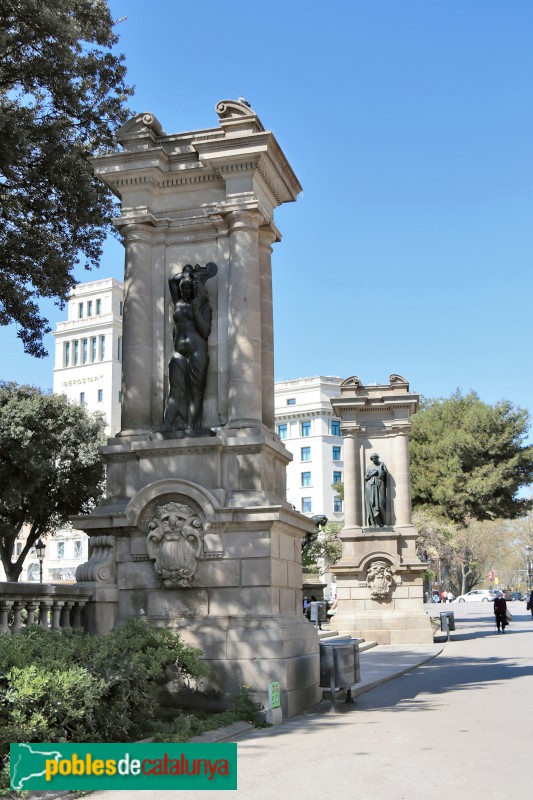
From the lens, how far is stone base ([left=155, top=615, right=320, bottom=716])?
11.2m

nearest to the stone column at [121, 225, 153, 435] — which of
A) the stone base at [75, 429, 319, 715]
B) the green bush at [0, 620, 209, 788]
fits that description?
the stone base at [75, 429, 319, 715]

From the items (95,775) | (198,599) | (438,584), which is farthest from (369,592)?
(438,584)

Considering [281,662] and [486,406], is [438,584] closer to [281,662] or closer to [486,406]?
[486,406]

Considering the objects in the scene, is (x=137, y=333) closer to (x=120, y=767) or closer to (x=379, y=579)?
(x=120, y=767)

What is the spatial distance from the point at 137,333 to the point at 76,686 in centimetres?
645

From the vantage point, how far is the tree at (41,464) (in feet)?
119

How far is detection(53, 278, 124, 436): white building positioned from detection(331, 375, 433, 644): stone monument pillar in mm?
62780

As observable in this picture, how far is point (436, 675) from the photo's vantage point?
17.4 m

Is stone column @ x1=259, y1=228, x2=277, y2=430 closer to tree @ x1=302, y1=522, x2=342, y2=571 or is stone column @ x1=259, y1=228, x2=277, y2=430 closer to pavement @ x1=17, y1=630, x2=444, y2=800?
pavement @ x1=17, y1=630, x2=444, y2=800

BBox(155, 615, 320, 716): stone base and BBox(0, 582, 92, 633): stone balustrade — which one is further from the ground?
BBox(0, 582, 92, 633): stone balustrade

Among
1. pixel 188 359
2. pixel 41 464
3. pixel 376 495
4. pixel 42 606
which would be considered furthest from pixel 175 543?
pixel 41 464

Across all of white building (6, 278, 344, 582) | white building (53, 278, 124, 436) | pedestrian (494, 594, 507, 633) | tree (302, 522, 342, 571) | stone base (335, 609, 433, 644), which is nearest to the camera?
stone base (335, 609, 433, 644)

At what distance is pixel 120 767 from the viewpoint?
24.2ft

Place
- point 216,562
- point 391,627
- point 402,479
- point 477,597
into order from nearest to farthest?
point 216,562, point 391,627, point 402,479, point 477,597
